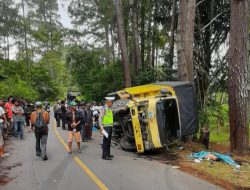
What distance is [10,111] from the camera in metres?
15.5

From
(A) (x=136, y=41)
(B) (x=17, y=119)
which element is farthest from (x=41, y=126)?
(A) (x=136, y=41)

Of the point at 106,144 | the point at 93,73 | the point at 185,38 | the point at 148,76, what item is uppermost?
the point at 93,73

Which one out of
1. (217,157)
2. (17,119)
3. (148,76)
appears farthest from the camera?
(148,76)

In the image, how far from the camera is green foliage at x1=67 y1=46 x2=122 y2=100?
28.6 metres

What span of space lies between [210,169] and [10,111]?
9.67m

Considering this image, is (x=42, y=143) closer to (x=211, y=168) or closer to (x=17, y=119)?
(x=211, y=168)

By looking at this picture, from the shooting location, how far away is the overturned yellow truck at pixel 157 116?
10891mm

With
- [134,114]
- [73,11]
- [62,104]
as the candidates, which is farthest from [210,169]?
[73,11]

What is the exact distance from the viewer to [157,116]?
1088 centimetres

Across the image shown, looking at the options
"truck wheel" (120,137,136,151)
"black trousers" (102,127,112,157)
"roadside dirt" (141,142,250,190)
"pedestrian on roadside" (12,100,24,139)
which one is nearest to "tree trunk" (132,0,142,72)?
"pedestrian on roadside" (12,100,24,139)

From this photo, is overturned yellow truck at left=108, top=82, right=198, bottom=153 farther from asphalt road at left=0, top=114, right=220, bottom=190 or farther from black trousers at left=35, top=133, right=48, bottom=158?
black trousers at left=35, top=133, right=48, bottom=158

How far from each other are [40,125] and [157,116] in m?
3.52

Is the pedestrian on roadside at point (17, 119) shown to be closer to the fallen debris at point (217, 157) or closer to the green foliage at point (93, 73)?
the fallen debris at point (217, 157)

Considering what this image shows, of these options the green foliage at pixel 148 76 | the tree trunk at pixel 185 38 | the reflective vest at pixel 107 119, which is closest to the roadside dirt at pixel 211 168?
the reflective vest at pixel 107 119
